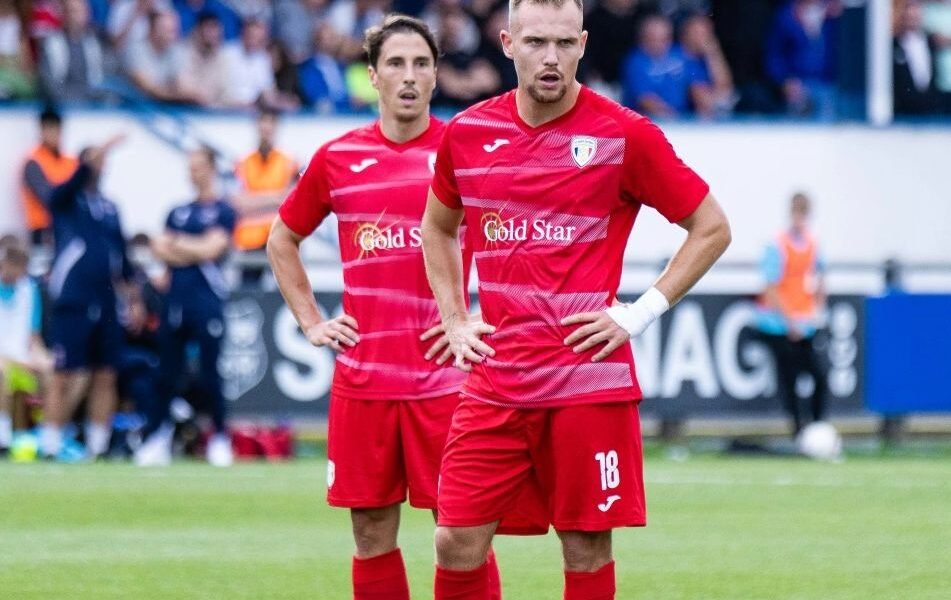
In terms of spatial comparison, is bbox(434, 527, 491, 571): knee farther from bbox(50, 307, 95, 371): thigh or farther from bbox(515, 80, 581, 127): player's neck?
bbox(50, 307, 95, 371): thigh

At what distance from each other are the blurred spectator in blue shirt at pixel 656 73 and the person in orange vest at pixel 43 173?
19.8 ft

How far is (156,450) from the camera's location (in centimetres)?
1600

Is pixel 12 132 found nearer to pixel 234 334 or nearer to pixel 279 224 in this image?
pixel 234 334

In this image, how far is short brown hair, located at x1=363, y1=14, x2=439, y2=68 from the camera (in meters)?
7.71

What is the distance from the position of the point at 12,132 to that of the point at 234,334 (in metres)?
3.19

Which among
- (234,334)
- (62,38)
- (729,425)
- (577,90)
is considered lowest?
(729,425)

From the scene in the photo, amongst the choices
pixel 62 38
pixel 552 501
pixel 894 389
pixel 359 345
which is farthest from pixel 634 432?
pixel 62 38

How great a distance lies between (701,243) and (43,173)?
1235 cm

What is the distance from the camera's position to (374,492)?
745 cm

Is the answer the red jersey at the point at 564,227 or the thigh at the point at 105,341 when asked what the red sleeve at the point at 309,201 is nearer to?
the red jersey at the point at 564,227

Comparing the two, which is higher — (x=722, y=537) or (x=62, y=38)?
(x=62, y=38)

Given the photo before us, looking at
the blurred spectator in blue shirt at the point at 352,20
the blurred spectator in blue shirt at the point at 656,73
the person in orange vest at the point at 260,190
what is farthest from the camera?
the blurred spectator in blue shirt at the point at 656,73

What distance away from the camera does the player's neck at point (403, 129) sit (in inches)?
304

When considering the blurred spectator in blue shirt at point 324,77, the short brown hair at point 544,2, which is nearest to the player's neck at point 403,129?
the short brown hair at point 544,2
